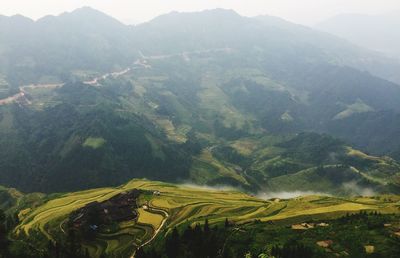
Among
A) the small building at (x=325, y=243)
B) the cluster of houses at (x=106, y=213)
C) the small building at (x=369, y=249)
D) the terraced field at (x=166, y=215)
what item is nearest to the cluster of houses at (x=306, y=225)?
the terraced field at (x=166, y=215)

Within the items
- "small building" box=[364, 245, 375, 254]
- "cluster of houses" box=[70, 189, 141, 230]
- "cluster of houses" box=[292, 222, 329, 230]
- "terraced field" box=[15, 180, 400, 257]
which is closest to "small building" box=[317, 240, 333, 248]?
"small building" box=[364, 245, 375, 254]

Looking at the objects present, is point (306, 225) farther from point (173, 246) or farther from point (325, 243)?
point (173, 246)

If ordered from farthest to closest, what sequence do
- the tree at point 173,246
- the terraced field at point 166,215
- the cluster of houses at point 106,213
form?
1. the cluster of houses at point 106,213
2. the terraced field at point 166,215
3. the tree at point 173,246

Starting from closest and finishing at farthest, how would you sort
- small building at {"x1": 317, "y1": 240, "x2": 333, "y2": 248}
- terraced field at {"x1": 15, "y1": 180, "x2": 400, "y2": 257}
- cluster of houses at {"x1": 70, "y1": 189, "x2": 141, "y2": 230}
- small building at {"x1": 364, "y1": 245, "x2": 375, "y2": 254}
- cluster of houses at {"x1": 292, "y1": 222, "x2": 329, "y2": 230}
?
small building at {"x1": 364, "y1": 245, "x2": 375, "y2": 254}, small building at {"x1": 317, "y1": 240, "x2": 333, "y2": 248}, cluster of houses at {"x1": 292, "y1": 222, "x2": 329, "y2": 230}, terraced field at {"x1": 15, "y1": 180, "x2": 400, "y2": 257}, cluster of houses at {"x1": 70, "y1": 189, "x2": 141, "y2": 230}

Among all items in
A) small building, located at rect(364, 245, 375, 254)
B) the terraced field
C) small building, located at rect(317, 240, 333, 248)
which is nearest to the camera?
small building, located at rect(364, 245, 375, 254)

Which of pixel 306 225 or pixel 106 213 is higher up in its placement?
pixel 306 225

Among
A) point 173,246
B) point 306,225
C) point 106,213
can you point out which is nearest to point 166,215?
point 106,213

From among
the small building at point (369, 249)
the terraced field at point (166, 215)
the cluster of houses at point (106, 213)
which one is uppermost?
the small building at point (369, 249)

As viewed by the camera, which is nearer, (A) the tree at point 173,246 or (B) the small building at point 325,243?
(B) the small building at point 325,243

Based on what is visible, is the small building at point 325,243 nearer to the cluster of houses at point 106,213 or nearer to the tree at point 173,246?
the tree at point 173,246

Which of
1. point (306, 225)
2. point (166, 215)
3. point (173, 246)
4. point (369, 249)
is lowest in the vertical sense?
point (166, 215)

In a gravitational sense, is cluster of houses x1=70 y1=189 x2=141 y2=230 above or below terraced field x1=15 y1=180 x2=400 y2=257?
above

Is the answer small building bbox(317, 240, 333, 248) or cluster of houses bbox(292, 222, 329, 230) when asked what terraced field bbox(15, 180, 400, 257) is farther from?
small building bbox(317, 240, 333, 248)

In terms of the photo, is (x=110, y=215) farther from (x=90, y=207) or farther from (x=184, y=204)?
(x=184, y=204)
